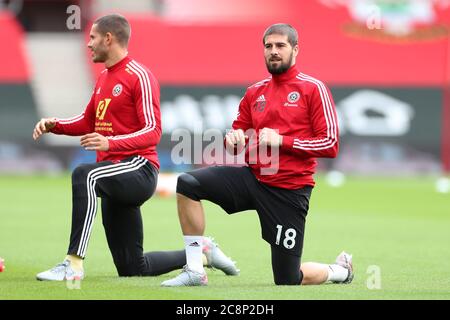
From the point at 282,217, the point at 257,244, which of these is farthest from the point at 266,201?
the point at 257,244

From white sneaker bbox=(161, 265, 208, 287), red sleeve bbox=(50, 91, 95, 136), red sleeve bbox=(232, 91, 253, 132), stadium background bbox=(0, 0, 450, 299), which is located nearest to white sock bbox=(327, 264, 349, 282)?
white sneaker bbox=(161, 265, 208, 287)

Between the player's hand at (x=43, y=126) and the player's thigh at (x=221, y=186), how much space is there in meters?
1.52

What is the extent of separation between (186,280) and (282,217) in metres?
0.96

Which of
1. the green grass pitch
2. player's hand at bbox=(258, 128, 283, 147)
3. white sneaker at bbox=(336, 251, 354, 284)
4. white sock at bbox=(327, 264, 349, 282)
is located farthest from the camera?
white sneaker at bbox=(336, 251, 354, 284)

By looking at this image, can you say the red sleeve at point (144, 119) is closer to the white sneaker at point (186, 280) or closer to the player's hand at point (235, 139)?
the player's hand at point (235, 139)

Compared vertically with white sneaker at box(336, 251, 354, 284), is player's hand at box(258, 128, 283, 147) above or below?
above

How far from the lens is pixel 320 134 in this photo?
9.22 m

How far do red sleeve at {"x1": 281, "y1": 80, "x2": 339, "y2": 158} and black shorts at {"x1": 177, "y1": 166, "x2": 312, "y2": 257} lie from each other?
423mm

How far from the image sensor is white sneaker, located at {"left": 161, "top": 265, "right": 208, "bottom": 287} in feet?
29.7

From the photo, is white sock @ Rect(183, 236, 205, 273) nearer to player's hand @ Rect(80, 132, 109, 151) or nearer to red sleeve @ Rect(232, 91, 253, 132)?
player's hand @ Rect(80, 132, 109, 151)

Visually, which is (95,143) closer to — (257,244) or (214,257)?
(214,257)
